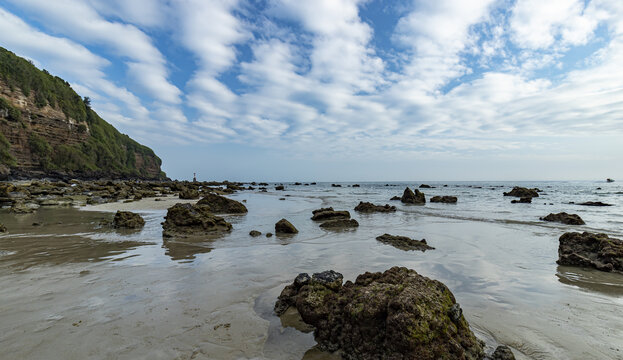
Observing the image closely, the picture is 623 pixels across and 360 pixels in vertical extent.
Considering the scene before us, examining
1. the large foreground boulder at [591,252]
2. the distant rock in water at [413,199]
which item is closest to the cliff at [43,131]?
the distant rock in water at [413,199]

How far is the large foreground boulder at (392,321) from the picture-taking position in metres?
2.85

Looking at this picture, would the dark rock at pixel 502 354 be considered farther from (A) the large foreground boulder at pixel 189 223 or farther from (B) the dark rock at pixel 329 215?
(B) the dark rock at pixel 329 215

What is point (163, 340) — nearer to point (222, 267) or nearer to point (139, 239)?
point (222, 267)

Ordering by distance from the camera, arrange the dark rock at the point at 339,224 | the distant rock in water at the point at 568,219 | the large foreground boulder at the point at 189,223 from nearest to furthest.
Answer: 1. the large foreground boulder at the point at 189,223
2. the dark rock at the point at 339,224
3. the distant rock in water at the point at 568,219

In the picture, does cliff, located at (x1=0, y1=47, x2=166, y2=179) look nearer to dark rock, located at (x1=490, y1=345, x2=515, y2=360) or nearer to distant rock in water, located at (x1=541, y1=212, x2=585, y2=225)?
dark rock, located at (x1=490, y1=345, x2=515, y2=360)

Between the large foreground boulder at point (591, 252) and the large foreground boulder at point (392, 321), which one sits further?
the large foreground boulder at point (591, 252)

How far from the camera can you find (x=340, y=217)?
14914mm

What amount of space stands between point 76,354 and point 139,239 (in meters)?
7.50

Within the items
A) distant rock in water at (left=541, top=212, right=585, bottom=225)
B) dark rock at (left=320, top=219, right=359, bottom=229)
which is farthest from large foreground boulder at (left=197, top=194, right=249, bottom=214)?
distant rock in water at (left=541, top=212, right=585, bottom=225)

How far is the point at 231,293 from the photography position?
196 inches

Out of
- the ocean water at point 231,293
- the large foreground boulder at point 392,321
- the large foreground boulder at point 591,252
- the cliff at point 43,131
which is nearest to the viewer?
the large foreground boulder at point 392,321

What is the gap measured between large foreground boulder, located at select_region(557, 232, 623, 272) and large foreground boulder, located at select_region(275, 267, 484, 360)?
594 centimetres

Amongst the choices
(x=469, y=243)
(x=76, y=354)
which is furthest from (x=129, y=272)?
(x=469, y=243)

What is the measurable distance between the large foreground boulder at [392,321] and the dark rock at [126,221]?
35.5 feet
